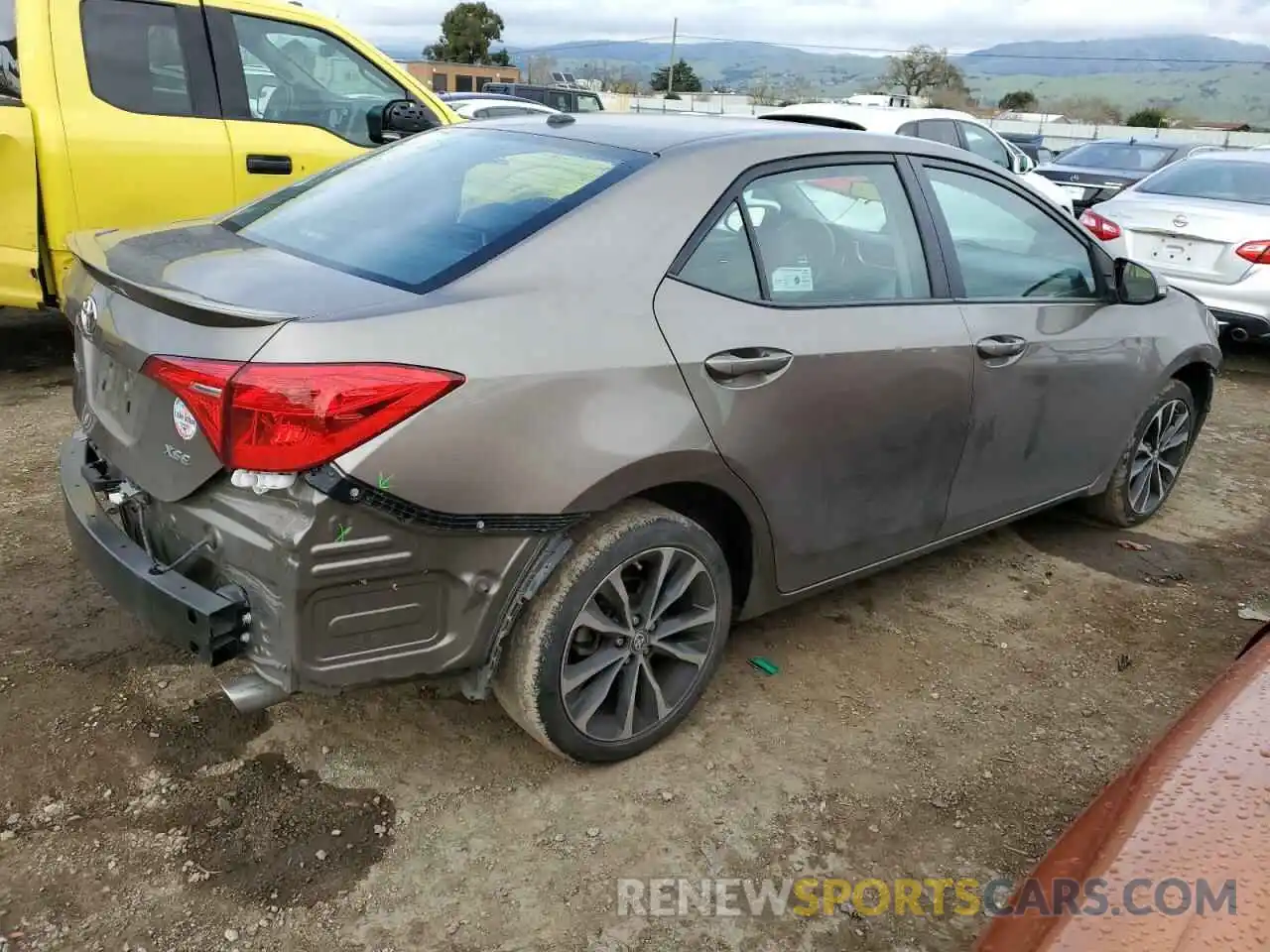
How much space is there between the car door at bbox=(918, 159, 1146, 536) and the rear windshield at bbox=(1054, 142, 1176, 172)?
356 inches

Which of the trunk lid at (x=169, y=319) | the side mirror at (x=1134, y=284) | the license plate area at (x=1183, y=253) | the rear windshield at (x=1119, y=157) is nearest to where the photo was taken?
the trunk lid at (x=169, y=319)

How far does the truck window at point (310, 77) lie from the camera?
5.30 m

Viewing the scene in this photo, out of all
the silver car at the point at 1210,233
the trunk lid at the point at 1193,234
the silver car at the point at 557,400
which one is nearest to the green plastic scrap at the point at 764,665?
the silver car at the point at 557,400

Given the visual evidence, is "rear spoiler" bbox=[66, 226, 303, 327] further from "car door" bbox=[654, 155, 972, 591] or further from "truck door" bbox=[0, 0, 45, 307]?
"truck door" bbox=[0, 0, 45, 307]

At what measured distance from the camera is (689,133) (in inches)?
113

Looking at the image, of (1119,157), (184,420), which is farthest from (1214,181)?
(184,420)

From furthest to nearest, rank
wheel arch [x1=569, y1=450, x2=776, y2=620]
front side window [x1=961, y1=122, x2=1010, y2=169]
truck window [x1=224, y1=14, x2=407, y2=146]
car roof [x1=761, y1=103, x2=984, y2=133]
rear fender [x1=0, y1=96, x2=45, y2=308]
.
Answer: front side window [x1=961, y1=122, x2=1010, y2=169]
car roof [x1=761, y1=103, x2=984, y2=133]
truck window [x1=224, y1=14, x2=407, y2=146]
rear fender [x1=0, y1=96, x2=45, y2=308]
wheel arch [x1=569, y1=450, x2=776, y2=620]

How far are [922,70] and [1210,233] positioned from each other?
56354mm

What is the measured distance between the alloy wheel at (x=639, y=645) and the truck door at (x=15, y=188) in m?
3.74

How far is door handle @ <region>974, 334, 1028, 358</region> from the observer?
128 inches

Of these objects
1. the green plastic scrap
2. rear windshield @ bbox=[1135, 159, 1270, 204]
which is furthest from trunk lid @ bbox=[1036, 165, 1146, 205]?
the green plastic scrap

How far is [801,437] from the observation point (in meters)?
2.78

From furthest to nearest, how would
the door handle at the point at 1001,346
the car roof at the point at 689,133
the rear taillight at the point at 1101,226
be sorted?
the rear taillight at the point at 1101,226 → the door handle at the point at 1001,346 → the car roof at the point at 689,133

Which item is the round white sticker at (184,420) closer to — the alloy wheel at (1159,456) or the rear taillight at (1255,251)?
the alloy wheel at (1159,456)
